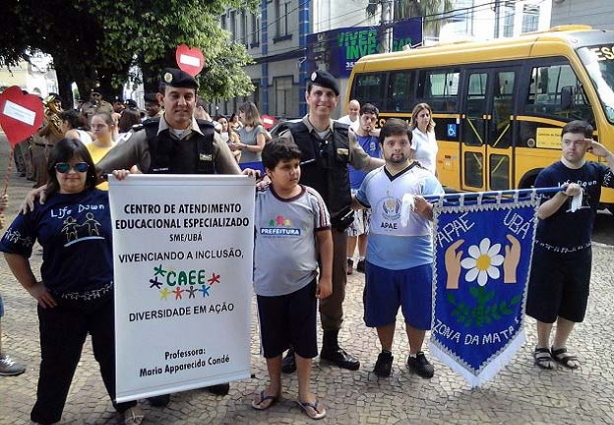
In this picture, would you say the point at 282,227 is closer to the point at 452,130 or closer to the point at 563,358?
the point at 563,358

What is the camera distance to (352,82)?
13.0 meters

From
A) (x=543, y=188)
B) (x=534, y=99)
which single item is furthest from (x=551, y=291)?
(x=534, y=99)

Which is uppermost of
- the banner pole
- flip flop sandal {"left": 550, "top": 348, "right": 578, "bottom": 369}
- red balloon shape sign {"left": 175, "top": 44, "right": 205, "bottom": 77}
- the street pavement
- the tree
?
the tree

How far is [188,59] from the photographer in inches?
308

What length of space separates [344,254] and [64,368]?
1.80 m

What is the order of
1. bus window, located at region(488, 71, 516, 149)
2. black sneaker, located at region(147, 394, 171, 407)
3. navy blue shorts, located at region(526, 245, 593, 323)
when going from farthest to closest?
bus window, located at region(488, 71, 516, 149)
navy blue shorts, located at region(526, 245, 593, 323)
black sneaker, located at region(147, 394, 171, 407)

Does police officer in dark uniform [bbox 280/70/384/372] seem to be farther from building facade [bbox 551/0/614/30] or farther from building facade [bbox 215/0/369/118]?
building facade [bbox 215/0/369/118]

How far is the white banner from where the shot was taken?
2.75 metres

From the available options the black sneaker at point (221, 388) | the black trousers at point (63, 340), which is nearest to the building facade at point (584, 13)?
the black sneaker at point (221, 388)

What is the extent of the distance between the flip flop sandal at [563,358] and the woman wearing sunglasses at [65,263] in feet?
9.60

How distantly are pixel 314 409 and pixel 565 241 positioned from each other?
6.30ft

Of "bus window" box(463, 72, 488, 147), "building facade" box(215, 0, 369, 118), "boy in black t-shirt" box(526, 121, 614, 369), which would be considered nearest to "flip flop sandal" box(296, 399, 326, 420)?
"boy in black t-shirt" box(526, 121, 614, 369)

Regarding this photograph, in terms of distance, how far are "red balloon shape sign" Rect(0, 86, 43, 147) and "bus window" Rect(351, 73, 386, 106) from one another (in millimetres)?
9325

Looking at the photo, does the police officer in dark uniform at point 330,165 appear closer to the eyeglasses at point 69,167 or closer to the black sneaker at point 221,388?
the black sneaker at point 221,388
